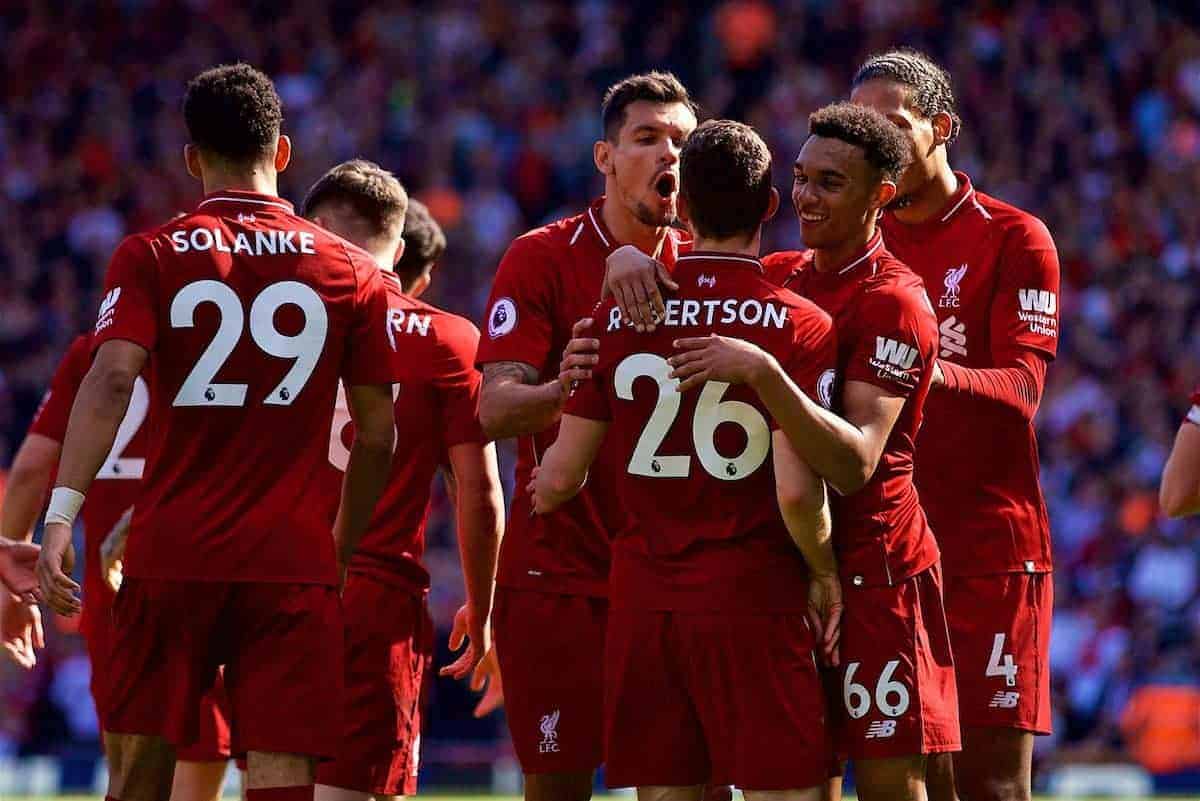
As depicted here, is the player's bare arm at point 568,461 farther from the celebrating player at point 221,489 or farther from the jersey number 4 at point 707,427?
the celebrating player at point 221,489

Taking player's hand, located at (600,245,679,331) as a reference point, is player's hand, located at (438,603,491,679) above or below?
below

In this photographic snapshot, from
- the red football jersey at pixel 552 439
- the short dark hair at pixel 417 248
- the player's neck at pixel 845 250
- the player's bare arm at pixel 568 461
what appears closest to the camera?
the player's bare arm at pixel 568 461

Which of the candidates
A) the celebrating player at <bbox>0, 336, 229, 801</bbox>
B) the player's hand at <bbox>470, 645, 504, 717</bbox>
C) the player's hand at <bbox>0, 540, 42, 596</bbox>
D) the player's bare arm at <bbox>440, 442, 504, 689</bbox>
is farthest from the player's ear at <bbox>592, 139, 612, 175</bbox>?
the player's hand at <bbox>0, 540, 42, 596</bbox>

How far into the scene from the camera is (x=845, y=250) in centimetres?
553

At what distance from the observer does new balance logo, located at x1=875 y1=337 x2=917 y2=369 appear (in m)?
5.25

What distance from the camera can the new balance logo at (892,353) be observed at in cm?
525

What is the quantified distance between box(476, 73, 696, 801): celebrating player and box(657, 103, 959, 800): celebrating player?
86 cm

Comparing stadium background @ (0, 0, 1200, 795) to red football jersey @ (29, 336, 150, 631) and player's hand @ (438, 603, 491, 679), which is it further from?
player's hand @ (438, 603, 491, 679)

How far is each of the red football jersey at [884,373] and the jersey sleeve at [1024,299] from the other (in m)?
0.87

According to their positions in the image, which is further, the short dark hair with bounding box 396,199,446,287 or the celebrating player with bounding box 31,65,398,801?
the short dark hair with bounding box 396,199,446,287

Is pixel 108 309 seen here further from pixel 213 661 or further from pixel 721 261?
pixel 721 261

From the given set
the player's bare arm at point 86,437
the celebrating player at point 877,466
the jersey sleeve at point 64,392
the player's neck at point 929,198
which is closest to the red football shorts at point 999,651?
the celebrating player at point 877,466

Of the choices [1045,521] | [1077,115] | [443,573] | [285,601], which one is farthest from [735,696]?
[1077,115]

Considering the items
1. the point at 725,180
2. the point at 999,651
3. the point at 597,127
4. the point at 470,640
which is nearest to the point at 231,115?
the point at 725,180
